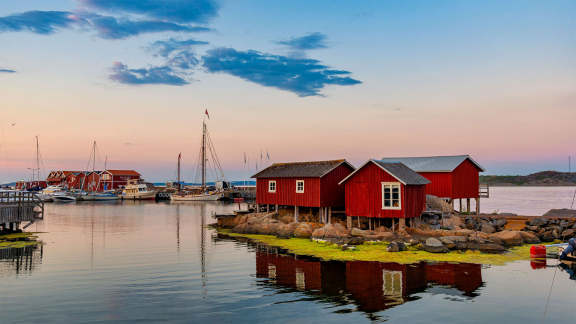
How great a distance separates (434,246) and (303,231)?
1173cm

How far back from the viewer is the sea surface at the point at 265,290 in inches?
609

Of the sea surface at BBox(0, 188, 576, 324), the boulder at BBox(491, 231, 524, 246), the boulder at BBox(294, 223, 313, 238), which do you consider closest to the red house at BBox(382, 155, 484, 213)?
the boulder at BBox(294, 223, 313, 238)

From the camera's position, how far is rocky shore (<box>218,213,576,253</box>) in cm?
2814

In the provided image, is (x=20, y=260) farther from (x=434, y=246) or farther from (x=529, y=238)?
(x=529, y=238)

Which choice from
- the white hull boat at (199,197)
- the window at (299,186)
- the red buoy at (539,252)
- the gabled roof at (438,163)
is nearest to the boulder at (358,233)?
the window at (299,186)

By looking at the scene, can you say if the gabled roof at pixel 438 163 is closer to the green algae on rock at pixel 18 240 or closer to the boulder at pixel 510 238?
the boulder at pixel 510 238

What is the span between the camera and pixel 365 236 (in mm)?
32500


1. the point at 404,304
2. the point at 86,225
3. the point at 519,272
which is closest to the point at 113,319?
the point at 404,304

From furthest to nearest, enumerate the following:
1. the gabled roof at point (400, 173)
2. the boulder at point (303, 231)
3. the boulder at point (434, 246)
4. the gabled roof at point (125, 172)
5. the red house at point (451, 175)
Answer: the gabled roof at point (125, 172), the red house at point (451, 175), the boulder at point (303, 231), the gabled roof at point (400, 173), the boulder at point (434, 246)

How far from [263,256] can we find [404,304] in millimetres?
12753

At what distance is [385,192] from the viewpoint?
33.8 meters

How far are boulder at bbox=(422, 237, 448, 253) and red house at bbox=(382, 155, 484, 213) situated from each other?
1491cm

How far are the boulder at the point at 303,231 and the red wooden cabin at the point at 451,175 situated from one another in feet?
36.1

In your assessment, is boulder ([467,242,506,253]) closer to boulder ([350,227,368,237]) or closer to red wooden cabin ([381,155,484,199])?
boulder ([350,227,368,237])
